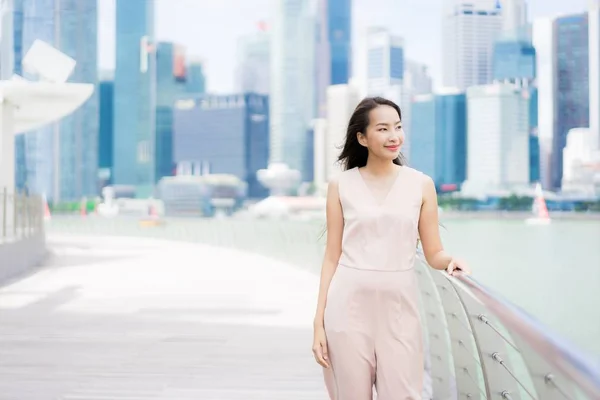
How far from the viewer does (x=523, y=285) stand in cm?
3584

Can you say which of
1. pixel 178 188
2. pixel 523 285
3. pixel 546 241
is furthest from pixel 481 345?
pixel 178 188

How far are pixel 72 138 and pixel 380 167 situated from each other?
95.3 metres

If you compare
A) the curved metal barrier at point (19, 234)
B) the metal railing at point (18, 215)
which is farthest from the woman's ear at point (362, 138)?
the metal railing at point (18, 215)

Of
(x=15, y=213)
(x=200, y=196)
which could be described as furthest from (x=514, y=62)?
(x=15, y=213)

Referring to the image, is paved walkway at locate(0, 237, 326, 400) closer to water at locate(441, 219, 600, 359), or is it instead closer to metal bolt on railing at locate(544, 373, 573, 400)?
metal bolt on railing at locate(544, 373, 573, 400)

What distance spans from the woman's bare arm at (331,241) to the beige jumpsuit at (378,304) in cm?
4

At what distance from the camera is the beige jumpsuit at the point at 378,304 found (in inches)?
64.9

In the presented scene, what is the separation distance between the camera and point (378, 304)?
1644 mm

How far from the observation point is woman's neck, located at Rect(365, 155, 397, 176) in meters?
1.73

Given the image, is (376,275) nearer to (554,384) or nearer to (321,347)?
(321,347)

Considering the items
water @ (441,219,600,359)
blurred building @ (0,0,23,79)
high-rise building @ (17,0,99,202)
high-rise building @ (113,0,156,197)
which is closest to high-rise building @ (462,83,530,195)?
water @ (441,219,600,359)

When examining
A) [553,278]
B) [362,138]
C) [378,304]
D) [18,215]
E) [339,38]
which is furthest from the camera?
[339,38]

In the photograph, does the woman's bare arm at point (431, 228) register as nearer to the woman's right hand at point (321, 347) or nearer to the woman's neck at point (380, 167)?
the woman's neck at point (380, 167)

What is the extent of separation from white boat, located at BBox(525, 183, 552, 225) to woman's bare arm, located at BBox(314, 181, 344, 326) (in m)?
69.7
